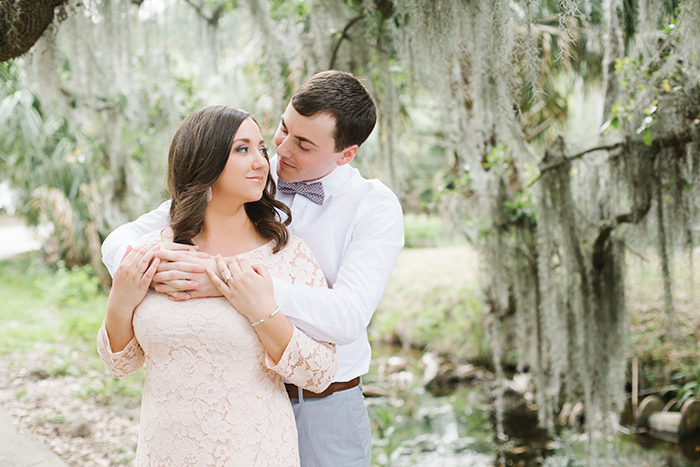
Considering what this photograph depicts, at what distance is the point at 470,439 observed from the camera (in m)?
4.75

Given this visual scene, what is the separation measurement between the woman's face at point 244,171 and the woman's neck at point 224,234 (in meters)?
0.04

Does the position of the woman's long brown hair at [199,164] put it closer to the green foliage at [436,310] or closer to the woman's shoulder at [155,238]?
the woman's shoulder at [155,238]

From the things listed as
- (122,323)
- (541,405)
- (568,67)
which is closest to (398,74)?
(568,67)

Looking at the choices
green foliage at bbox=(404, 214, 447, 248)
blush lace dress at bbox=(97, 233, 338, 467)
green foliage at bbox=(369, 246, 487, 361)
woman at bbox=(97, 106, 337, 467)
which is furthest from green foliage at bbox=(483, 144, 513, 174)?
green foliage at bbox=(404, 214, 447, 248)

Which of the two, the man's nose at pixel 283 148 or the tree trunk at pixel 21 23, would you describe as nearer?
the man's nose at pixel 283 148

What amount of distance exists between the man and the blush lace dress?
4.7 inches

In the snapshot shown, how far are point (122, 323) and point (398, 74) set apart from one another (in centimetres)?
386

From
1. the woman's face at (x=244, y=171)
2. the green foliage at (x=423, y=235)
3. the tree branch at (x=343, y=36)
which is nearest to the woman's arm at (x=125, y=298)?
the woman's face at (x=244, y=171)

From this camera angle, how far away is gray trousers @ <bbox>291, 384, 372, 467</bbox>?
135 cm

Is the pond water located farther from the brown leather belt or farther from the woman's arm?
the woman's arm

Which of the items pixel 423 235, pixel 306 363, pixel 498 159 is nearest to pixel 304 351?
pixel 306 363

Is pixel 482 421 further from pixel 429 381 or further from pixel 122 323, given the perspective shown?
pixel 122 323

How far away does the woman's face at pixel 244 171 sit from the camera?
126cm

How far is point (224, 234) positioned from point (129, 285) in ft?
0.89
